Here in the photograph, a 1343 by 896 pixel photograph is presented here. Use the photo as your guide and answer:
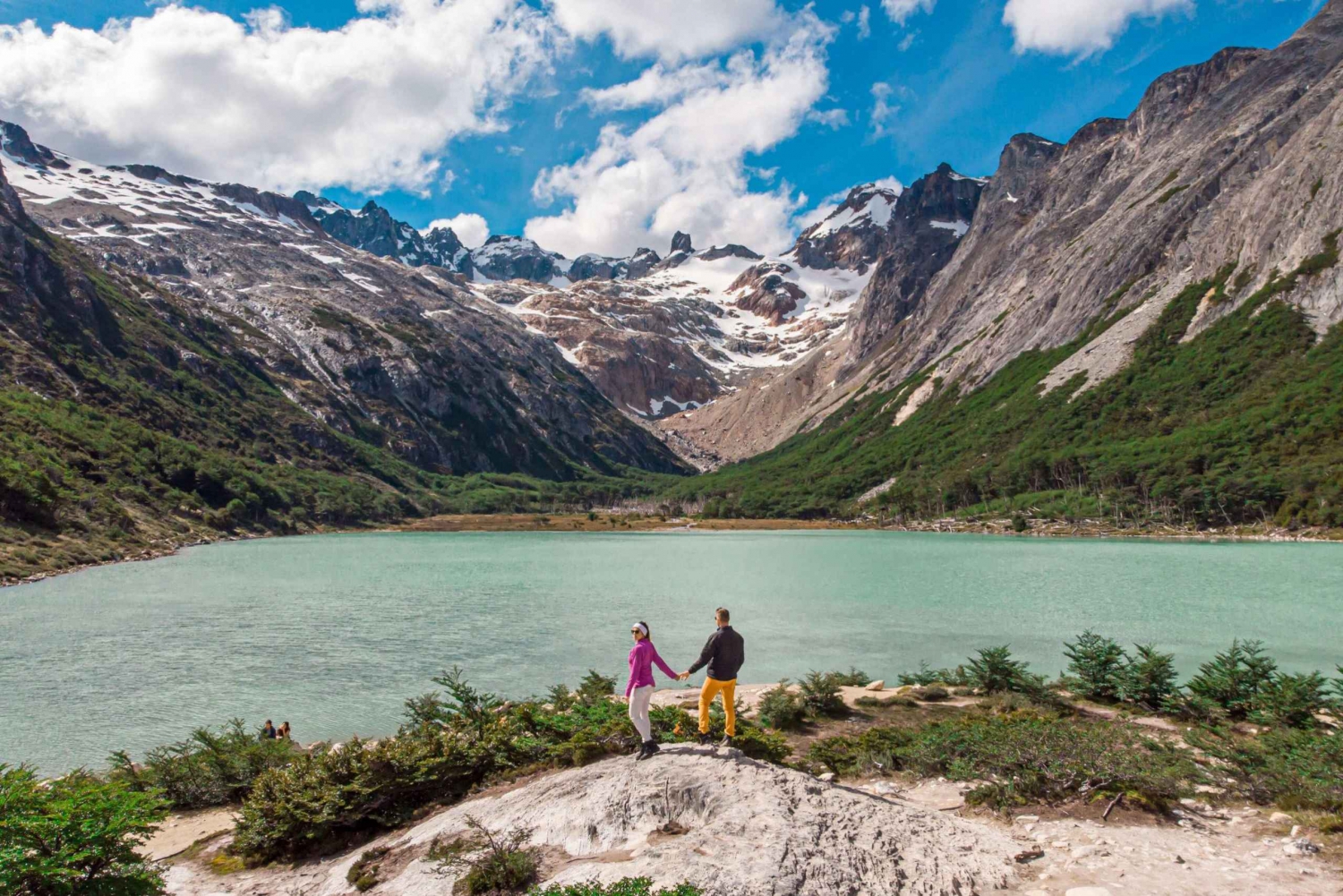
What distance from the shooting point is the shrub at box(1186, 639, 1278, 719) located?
18.6 m

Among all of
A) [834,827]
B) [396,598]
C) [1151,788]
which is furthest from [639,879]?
[396,598]

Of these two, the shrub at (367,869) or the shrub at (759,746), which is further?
the shrub at (759,746)

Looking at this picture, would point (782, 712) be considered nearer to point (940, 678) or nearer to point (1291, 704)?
point (940, 678)

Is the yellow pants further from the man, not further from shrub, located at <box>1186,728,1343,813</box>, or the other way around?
shrub, located at <box>1186,728,1343,813</box>

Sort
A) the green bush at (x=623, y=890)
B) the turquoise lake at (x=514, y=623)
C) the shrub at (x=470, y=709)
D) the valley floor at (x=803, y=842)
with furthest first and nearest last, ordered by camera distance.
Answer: the turquoise lake at (x=514, y=623)
the shrub at (x=470, y=709)
the valley floor at (x=803, y=842)
the green bush at (x=623, y=890)

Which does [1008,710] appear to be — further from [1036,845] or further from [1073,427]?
[1073,427]

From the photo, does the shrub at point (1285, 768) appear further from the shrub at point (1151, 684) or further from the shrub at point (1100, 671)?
the shrub at point (1100, 671)

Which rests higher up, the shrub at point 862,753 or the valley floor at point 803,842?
the valley floor at point 803,842

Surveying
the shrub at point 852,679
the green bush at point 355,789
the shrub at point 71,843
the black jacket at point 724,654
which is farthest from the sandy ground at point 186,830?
the shrub at point 852,679

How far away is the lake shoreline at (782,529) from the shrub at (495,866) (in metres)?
66.5

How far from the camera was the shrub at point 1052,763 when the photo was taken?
39.1ft

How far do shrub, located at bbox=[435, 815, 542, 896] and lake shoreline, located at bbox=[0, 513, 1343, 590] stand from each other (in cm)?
6651

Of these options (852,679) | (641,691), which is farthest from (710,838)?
(852,679)

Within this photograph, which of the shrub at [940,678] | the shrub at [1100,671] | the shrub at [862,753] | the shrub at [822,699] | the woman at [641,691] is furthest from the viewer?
the shrub at [940,678]
